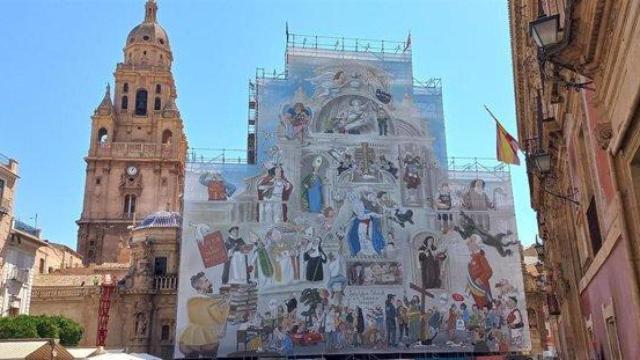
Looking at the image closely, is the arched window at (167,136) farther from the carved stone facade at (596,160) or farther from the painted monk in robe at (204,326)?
the carved stone facade at (596,160)

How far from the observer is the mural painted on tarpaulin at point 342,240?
29875 mm

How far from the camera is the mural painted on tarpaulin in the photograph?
29875mm

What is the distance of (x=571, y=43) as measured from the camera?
6703 mm

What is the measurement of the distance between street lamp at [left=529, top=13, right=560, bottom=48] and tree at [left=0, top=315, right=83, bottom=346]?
25.2 m

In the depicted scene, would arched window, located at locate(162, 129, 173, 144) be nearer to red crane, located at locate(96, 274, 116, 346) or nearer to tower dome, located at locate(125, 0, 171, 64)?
tower dome, located at locate(125, 0, 171, 64)

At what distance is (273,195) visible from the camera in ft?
105

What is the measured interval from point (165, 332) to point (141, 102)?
2838cm

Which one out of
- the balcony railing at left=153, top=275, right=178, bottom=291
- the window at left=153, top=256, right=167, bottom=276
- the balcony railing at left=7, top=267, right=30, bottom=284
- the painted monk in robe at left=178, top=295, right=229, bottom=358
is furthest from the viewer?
the window at left=153, top=256, right=167, bottom=276

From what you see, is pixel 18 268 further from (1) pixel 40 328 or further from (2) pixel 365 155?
(2) pixel 365 155

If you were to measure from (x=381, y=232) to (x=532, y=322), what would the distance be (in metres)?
13.5

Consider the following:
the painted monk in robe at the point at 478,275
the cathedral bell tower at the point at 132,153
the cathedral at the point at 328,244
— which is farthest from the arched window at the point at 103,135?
the painted monk in robe at the point at 478,275

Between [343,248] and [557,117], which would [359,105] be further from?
[557,117]

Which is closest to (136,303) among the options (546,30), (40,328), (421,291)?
(40,328)

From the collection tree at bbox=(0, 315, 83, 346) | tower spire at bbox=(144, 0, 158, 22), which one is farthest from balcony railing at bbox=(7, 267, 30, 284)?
tower spire at bbox=(144, 0, 158, 22)
